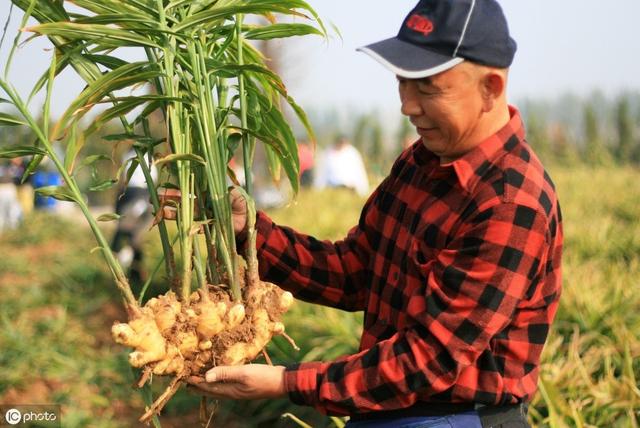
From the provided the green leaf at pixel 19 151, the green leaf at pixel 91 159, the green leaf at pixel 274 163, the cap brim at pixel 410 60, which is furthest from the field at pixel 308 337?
the cap brim at pixel 410 60

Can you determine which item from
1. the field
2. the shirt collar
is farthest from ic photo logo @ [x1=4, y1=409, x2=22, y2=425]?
the shirt collar

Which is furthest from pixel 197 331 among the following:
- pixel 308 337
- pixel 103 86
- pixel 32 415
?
pixel 32 415

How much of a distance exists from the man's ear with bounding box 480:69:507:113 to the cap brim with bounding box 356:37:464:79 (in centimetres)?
6

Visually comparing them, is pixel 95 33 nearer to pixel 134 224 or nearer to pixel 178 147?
pixel 178 147

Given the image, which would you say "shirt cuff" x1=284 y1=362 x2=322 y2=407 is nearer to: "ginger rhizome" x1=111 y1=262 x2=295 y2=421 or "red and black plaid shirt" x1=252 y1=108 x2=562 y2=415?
"red and black plaid shirt" x1=252 y1=108 x2=562 y2=415

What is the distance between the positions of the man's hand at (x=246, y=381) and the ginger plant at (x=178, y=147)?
0.06 meters

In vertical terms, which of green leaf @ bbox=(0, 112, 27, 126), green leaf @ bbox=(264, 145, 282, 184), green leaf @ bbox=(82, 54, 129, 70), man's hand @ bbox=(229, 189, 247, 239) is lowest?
man's hand @ bbox=(229, 189, 247, 239)

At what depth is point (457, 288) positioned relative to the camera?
146 centimetres

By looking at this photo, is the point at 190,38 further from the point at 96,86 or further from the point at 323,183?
the point at 323,183

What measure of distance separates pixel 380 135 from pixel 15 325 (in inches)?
867

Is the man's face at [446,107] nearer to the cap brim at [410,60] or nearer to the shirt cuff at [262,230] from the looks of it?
the cap brim at [410,60]

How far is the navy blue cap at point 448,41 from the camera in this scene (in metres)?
1.45

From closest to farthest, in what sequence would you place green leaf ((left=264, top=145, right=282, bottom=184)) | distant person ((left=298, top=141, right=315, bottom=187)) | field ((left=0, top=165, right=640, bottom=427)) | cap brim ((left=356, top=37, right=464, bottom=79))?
cap brim ((left=356, top=37, right=464, bottom=79)) < green leaf ((left=264, top=145, right=282, bottom=184)) < field ((left=0, top=165, right=640, bottom=427)) < distant person ((left=298, top=141, right=315, bottom=187))

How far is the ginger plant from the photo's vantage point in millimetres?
1675
